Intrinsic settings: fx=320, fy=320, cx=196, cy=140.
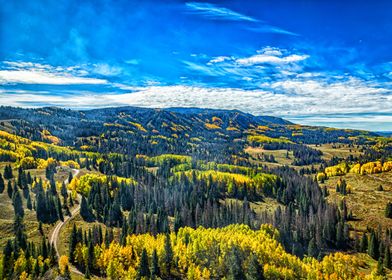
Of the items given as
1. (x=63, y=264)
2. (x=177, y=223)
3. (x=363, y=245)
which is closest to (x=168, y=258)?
(x=63, y=264)

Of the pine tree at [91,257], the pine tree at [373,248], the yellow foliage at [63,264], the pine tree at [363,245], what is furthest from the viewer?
Answer: the pine tree at [363,245]

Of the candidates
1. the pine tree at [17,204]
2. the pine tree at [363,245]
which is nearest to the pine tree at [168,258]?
the pine tree at [17,204]

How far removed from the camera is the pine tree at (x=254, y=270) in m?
121

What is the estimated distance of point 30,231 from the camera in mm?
159000

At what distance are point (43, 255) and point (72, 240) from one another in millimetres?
11888

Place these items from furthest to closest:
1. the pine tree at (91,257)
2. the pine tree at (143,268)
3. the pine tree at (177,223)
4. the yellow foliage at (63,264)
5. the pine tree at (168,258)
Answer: the pine tree at (177,223)
the pine tree at (168,258)
the pine tree at (91,257)
the pine tree at (143,268)
the yellow foliage at (63,264)

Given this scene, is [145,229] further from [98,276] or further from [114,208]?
[98,276]

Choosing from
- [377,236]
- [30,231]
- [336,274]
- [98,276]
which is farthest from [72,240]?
[377,236]

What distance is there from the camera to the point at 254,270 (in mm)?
121125

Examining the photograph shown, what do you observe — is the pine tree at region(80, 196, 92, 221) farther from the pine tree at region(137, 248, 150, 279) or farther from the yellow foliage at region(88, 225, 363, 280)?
the pine tree at region(137, 248, 150, 279)

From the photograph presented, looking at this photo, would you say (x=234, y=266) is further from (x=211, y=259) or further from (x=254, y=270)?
(x=211, y=259)

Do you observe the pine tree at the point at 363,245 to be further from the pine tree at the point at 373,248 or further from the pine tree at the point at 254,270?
the pine tree at the point at 254,270

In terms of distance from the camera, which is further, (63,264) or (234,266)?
(234,266)

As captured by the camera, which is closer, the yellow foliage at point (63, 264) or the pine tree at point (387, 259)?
the yellow foliage at point (63, 264)
